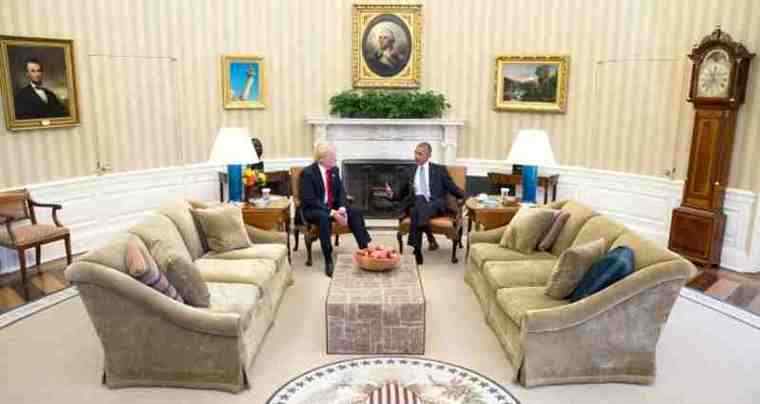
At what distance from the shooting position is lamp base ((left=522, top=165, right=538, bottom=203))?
5680 mm

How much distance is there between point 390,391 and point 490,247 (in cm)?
195

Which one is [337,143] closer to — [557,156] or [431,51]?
[431,51]

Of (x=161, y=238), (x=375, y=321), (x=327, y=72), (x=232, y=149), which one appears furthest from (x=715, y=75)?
(x=161, y=238)

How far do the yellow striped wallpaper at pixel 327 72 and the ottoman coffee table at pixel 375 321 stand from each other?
12.7ft

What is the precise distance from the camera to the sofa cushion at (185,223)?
443 cm

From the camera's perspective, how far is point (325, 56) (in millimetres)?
7508

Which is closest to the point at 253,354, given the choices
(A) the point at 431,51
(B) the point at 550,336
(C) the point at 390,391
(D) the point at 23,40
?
(C) the point at 390,391

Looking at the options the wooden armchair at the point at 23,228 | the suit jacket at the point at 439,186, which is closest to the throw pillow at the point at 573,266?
the suit jacket at the point at 439,186

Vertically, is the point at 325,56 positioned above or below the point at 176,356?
above

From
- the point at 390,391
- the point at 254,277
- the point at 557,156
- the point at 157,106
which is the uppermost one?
the point at 157,106

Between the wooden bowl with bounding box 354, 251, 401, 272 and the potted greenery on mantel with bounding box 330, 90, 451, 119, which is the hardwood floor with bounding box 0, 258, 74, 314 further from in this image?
the potted greenery on mantel with bounding box 330, 90, 451, 119

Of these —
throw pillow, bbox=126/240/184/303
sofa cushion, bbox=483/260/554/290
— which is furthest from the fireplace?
throw pillow, bbox=126/240/184/303

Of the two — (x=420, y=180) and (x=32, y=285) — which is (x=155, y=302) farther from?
(x=420, y=180)

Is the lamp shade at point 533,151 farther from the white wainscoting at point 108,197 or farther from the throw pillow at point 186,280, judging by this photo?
the white wainscoting at point 108,197
